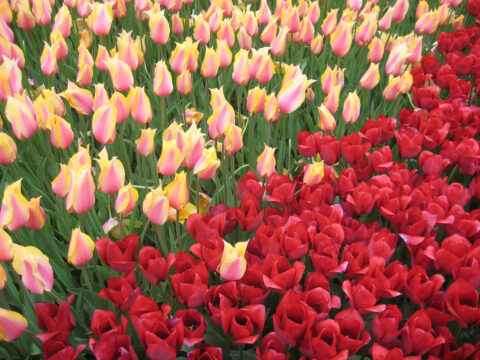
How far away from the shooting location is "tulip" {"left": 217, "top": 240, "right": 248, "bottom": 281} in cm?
102

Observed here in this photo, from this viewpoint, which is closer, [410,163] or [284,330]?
[284,330]

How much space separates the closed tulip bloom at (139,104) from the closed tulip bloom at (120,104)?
0.02m

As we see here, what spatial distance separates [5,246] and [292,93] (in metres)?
0.91

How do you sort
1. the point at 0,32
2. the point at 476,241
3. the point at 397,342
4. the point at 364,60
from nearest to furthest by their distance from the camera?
the point at 397,342 → the point at 476,241 → the point at 0,32 → the point at 364,60

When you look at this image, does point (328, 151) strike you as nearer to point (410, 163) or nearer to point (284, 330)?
point (410, 163)

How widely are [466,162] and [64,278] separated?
1.35m

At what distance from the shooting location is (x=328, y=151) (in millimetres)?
1547

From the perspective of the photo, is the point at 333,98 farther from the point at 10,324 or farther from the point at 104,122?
the point at 10,324

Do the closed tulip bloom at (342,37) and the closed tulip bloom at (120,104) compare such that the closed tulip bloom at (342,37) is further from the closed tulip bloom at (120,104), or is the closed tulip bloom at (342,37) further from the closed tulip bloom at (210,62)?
the closed tulip bloom at (120,104)

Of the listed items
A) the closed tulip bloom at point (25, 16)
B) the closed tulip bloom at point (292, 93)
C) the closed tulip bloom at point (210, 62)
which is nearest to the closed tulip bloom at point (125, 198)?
the closed tulip bloom at point (292, 93)

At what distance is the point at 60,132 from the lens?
1.38 metres

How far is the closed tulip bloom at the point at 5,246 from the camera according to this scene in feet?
3.29

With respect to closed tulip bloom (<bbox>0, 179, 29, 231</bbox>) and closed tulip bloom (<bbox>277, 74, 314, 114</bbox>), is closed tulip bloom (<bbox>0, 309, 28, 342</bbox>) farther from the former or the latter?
closed tulip bloom (<bbox>277, 74, 314, 114</bbox>)

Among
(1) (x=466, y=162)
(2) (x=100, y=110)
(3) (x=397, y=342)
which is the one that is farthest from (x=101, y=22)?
(3) (x=397, y=342)
